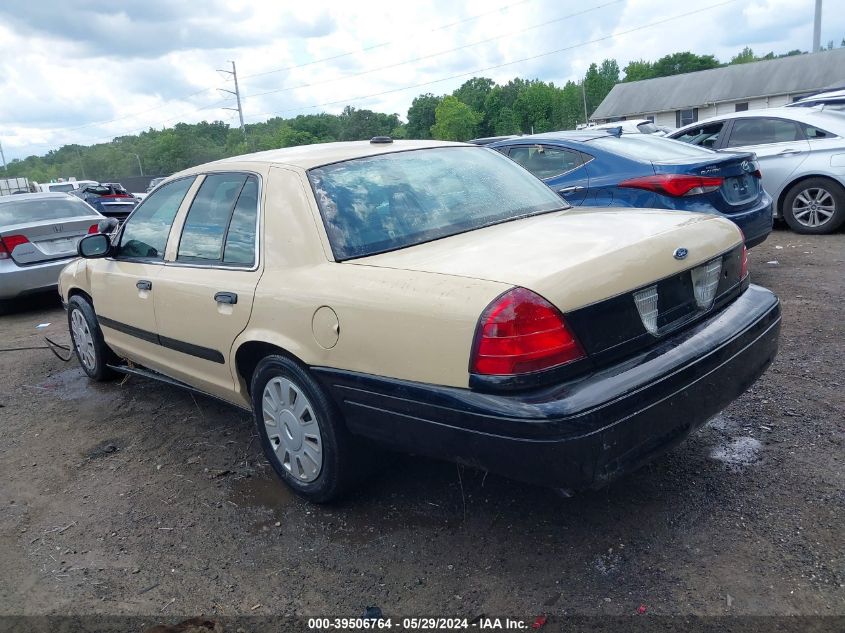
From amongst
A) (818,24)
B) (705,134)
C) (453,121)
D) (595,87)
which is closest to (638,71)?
(595,87)

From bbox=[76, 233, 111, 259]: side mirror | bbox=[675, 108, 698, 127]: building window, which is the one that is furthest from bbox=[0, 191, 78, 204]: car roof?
bbox=[675, 108, 698, 127]: building window

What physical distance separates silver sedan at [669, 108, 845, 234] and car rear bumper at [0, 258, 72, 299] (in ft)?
27.3

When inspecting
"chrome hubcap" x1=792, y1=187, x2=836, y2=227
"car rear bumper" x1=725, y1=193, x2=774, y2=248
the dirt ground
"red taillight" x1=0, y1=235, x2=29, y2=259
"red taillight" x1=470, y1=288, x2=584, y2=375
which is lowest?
the dirt ground

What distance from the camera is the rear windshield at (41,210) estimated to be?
894 cm

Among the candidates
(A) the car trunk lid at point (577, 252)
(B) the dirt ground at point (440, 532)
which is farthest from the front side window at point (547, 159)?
(A) the car trunk lid at point (577, 252)

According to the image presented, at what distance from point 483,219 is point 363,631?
1.89 meters

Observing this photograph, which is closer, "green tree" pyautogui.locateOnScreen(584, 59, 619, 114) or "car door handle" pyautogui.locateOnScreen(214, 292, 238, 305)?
"car door handle" pyautogui.locateOnScreen(214, 292, 238, 305)

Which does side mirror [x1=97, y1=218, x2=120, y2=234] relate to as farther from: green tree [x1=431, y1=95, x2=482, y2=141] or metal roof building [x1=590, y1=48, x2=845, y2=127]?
green tree [x1=431, y1=95, x2=482, y2=141]

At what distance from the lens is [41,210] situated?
930 centimetres

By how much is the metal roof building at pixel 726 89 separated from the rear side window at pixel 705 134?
47209 millimetres

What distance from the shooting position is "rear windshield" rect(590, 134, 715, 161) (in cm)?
621

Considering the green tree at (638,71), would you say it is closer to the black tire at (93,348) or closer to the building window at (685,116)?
the building window at (685,116)

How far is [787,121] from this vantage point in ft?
29.1

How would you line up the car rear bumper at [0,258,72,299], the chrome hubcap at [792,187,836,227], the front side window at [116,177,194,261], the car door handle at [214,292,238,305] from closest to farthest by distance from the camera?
the car door handle at [214,292,238,305] → the front side window at [116,177,194,261] → the car rear bumper at [0,258,72,299] → the chrome hubcap at [792,187,836,227]
